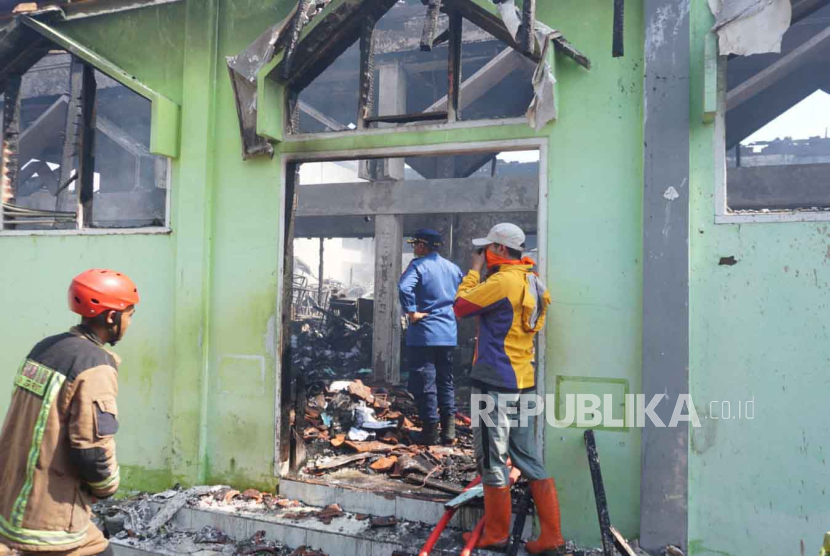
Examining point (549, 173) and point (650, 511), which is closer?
point (650, 511)

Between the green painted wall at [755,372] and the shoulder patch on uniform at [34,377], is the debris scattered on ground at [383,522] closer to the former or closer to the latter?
the green painted wall at [755,372]

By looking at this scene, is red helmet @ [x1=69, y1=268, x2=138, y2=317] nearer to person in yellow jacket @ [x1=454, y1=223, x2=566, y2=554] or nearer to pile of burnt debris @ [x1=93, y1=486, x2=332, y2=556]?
person in yellow jacket @ [x1=454, y1=223, x2=566, y2=554]

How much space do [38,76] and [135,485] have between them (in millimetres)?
9026

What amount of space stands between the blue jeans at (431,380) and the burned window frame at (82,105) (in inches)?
100

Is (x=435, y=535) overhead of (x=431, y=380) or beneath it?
beneath

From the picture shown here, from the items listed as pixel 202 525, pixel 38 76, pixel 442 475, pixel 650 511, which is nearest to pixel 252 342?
pixel 202 525

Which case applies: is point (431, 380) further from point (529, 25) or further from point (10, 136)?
point (10, 136)

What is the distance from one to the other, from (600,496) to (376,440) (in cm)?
297

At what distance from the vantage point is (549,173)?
13.3ft

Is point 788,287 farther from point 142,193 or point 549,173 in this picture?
point 142,193

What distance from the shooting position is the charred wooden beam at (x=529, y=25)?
3710mm

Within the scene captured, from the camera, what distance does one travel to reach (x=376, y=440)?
6.11 metres

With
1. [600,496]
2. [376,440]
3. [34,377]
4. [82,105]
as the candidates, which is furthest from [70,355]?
[376,440]

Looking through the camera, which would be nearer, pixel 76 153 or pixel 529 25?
pixel 529 25
